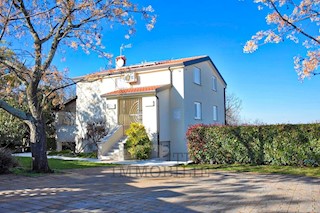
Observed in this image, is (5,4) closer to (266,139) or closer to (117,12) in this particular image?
(117,12)

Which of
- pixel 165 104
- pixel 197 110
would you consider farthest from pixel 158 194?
pixel 197 110

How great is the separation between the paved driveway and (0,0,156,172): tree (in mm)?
2419

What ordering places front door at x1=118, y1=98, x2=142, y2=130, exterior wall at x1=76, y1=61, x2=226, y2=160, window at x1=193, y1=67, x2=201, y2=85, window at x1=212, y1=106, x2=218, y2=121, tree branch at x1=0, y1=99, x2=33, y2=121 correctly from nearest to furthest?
tree branch at x1=0, y1=99, x2=33, y2=121, exterior wall at x1=76, y1=61, x2=226, y2=160, front door at x1=118, y1=98, x2=142, y2=130, window at x1=193, y1=67, x2=201, y2=85, window at x1=212, y1=106, x2=218, y2=121

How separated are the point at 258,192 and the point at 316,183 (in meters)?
2.80

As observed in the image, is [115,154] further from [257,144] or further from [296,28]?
[296,28]

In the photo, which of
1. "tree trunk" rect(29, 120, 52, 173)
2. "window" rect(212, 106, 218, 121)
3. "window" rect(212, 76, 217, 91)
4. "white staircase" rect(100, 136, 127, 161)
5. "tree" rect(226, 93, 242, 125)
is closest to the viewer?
"tree trunk" rect(29, 120, 52, 173)

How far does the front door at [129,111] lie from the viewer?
71.1ft

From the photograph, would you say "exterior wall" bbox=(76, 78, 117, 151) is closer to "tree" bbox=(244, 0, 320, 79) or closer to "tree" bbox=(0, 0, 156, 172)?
"tree" bbox=(0, 0, 156, 172)

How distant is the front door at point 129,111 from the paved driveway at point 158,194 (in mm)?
10313

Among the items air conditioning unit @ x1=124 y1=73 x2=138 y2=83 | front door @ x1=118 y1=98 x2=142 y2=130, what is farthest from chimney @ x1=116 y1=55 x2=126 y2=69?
front door @ x1=118 y1=98 x2=142 y2=130

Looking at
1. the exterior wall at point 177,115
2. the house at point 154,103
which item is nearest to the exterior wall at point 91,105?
the house at point 154,103

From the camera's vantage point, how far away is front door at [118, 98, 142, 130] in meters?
21.7

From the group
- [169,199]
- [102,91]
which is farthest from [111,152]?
[169,199]

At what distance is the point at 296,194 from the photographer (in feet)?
26.8
